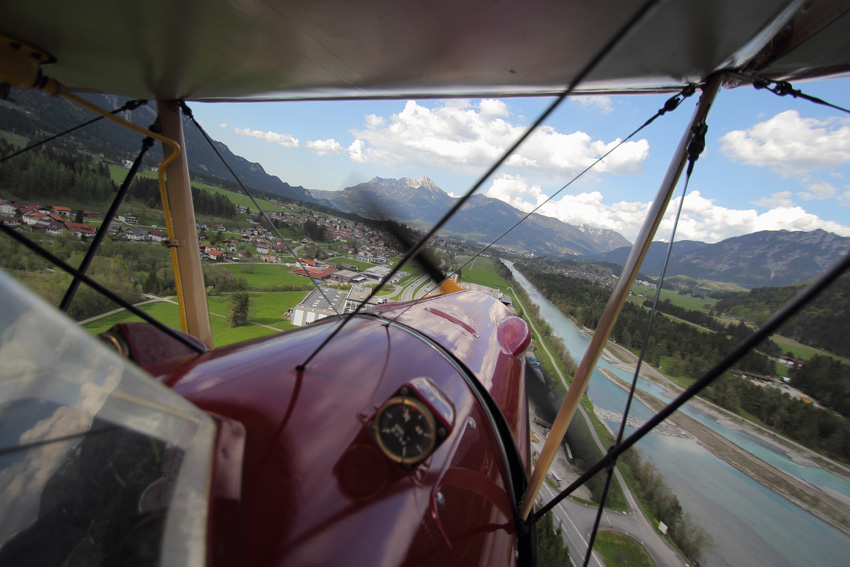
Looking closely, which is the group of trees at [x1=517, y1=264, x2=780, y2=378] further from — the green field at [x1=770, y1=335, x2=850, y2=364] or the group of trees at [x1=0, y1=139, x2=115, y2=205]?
the group of trees at [x1=0, y1=139, x2=115, y2=205]

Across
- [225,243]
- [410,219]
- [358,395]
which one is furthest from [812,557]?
[225,243]

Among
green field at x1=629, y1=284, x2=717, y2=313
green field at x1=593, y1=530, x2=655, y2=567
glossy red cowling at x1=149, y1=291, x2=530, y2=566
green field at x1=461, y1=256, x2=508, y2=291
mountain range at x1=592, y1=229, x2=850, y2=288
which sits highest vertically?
mountain range at x1=592, y1=229, x2=850, y2=288

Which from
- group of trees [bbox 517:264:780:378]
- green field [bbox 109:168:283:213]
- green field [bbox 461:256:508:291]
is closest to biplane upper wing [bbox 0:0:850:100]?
green field [bbox 109:168:283:213]

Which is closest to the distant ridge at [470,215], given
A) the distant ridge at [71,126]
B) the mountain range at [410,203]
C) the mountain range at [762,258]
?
the mountain range at [410,203]

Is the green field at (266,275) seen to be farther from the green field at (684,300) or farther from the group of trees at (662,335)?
the green field at (684,300)

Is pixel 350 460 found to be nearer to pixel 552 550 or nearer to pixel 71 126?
pixel 552 550

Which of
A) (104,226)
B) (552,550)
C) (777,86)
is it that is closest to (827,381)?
(552,550)
